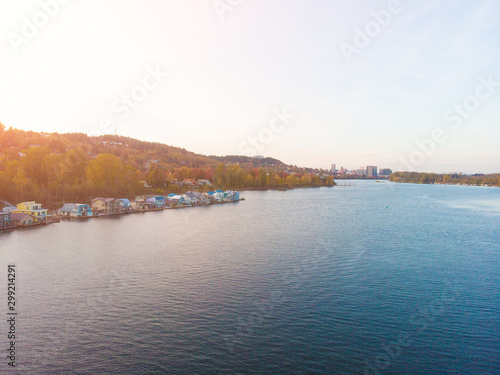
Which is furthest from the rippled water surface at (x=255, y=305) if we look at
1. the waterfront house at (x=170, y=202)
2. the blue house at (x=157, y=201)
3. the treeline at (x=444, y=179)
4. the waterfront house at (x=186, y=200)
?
the treeline at (x=444, y=179)

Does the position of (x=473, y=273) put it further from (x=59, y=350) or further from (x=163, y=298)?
(x=59, y=350)

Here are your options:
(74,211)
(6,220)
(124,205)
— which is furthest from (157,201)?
(6,220)

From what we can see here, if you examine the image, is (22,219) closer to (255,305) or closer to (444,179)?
(255,305)

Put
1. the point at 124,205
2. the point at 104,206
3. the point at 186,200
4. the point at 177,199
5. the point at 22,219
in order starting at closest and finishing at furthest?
1. the point at 22,219
2. the point at 104,206
3. the point at 124,205
4. the point at 177,199
5. the point at 186,200

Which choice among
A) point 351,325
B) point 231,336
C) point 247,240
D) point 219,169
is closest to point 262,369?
point 231,336

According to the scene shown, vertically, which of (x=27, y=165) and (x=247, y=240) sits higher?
(x=27, y=165)

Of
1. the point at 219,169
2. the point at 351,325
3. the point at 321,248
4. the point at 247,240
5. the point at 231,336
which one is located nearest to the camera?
the point at 231,336
